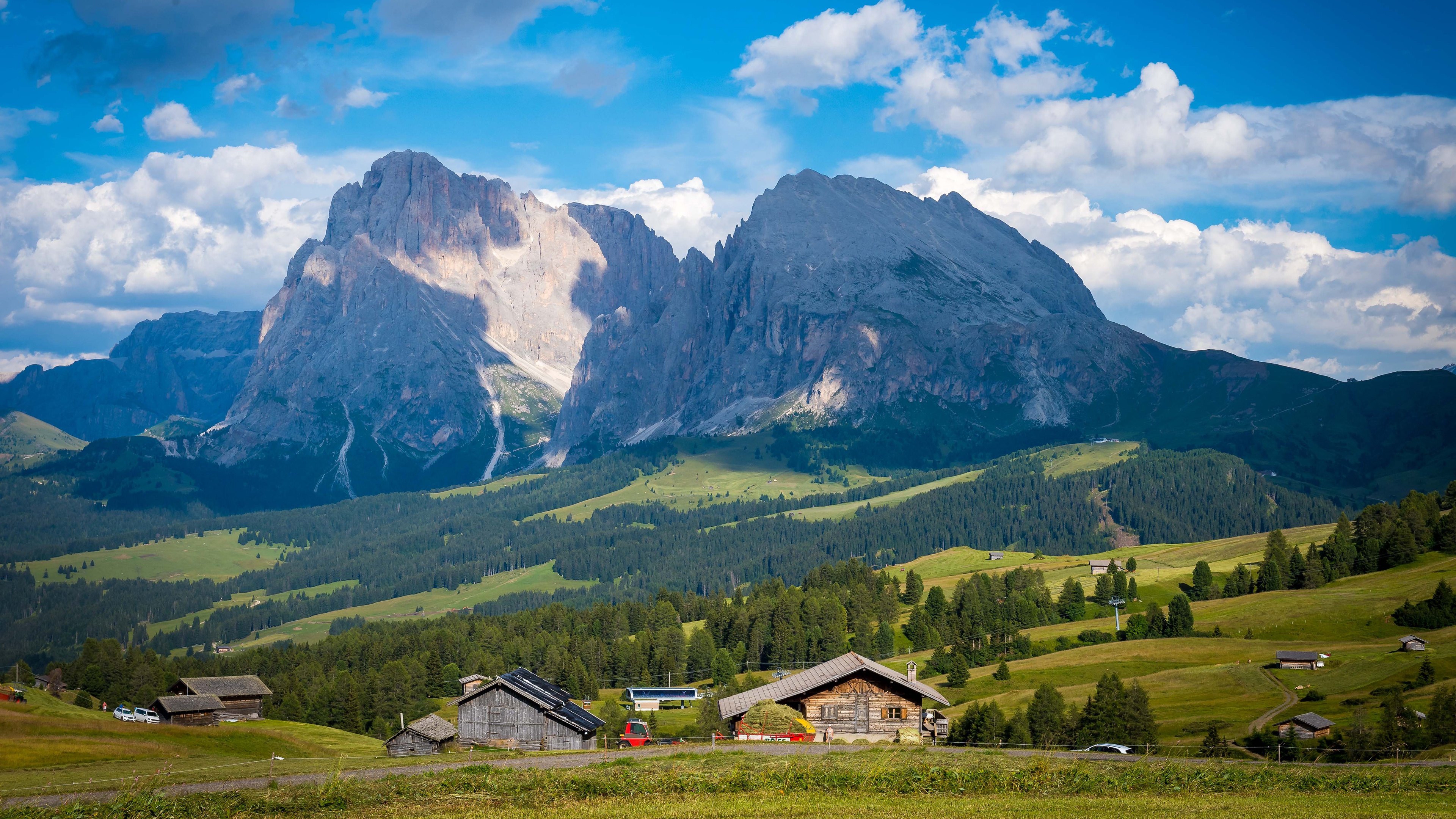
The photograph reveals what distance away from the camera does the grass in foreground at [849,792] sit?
111ft

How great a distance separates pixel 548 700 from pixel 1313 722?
64.9 meters

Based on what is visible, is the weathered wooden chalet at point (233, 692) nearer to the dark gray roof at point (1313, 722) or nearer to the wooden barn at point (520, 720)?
the wooden barn at point (520, 720)

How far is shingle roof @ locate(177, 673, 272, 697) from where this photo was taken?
4756 inches

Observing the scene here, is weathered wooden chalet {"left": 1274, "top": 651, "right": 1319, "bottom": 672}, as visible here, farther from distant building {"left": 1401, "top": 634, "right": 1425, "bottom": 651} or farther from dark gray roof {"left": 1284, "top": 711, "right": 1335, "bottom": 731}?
dark gray roof {"left": 1284, "top": 711, "right": 1335, "bottom": 731}

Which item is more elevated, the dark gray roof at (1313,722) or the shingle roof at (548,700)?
the shingle roof at (548,700)

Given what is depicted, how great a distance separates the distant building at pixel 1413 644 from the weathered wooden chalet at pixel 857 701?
82142mm

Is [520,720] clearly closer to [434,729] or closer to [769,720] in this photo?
[434,729]

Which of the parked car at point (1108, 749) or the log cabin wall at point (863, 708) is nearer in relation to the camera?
the parked car at point (1108, 749)

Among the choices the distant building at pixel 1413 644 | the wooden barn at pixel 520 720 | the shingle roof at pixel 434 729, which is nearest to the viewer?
the wooden barn at pixel 520 720

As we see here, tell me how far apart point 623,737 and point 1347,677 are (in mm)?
81629

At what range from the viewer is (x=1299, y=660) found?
408 ft

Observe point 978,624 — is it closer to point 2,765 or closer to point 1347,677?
point 1347,677

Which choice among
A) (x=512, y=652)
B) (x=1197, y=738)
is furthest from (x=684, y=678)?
(x=1197, y=738)

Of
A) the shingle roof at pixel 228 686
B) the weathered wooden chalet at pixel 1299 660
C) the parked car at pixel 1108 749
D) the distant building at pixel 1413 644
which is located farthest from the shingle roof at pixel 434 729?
the distant building at pixel 1413 644
